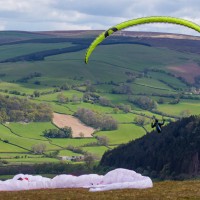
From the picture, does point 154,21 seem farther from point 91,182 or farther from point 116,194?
point 91,182

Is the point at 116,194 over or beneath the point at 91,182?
over

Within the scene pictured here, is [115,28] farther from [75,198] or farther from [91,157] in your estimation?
[91,157]

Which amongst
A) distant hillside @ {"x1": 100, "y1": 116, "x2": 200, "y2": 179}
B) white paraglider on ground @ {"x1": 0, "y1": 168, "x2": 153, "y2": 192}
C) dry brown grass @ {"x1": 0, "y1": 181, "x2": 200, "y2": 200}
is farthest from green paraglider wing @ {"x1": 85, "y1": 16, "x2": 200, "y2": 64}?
distant hillside @ {"x1": 100, "y1": 116, "x2": 200, "y2": 179}

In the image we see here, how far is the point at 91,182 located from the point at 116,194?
694 centimetres

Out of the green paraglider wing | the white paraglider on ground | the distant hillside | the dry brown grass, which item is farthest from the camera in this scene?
the distant hillside

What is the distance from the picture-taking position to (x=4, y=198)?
42.1 meters

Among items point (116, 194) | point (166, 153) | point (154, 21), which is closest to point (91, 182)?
point (116, 194)

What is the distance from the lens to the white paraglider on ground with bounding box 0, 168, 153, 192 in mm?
45281

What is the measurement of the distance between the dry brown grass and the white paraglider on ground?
128 cm

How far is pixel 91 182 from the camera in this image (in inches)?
1902

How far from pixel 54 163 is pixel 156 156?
108ft

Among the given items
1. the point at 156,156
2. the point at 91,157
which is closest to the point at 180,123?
the point at 156,156

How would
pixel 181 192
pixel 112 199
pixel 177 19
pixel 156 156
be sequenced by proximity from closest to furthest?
pixel 177 19, pixel 112 199, pixel 181 192, pixel 156 156

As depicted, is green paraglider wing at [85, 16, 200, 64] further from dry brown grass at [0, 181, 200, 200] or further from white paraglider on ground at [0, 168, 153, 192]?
white paraglider on ground at [0, 168, 153, 192]
